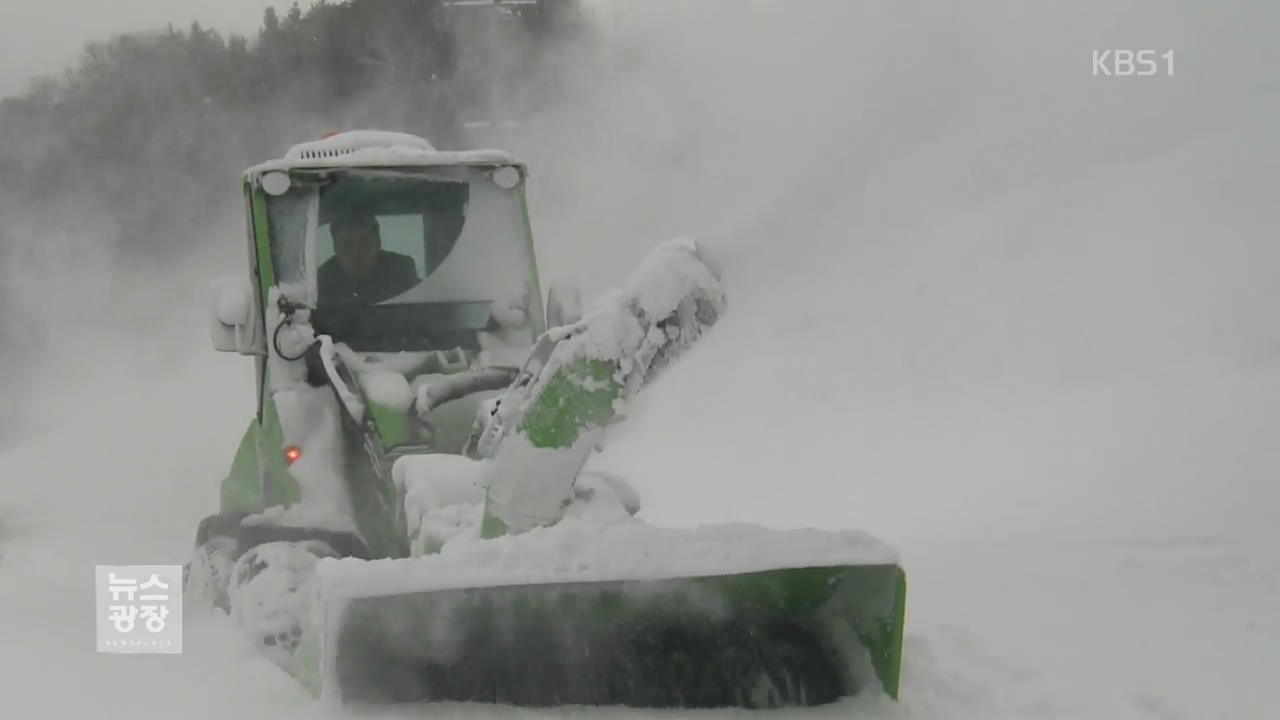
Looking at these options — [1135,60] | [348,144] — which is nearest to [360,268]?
[348,144]

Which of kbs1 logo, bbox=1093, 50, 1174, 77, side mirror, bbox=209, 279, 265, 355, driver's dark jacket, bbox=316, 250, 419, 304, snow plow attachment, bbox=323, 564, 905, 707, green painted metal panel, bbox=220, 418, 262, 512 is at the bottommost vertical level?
snow plow attachment, bbox=323, 564, 905, 707

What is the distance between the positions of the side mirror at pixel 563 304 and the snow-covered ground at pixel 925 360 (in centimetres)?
36

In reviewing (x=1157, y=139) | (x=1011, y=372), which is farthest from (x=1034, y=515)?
(x=1157, y=139)

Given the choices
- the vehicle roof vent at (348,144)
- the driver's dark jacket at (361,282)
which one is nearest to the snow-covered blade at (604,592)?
the driver's dark jacket at (361,282)

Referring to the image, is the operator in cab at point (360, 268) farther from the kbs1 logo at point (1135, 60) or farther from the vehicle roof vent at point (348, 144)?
the kbs1 logo at point (1135, 60)

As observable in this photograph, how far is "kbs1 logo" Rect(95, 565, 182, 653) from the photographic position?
3000 millimetres

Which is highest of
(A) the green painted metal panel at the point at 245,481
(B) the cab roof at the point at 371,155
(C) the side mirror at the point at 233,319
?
(B) the cab roof at the point at 371,155

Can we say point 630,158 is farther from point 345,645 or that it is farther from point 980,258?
point 345,645

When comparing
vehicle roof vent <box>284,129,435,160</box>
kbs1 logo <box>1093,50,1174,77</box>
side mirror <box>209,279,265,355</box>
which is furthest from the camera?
kbs1 logo <box>1093,50,1174,77</box>

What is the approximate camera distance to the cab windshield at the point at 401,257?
13.9 feet

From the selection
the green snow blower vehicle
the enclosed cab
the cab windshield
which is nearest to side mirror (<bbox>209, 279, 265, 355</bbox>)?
the enclosed cab

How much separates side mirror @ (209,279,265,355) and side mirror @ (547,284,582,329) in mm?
1006

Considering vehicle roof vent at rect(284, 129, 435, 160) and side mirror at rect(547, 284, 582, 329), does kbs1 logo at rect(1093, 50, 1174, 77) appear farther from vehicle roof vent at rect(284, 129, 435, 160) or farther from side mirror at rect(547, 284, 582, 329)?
vehicle roof vent at rect(284, 129, 435, 160)

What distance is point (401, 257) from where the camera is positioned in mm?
4305
